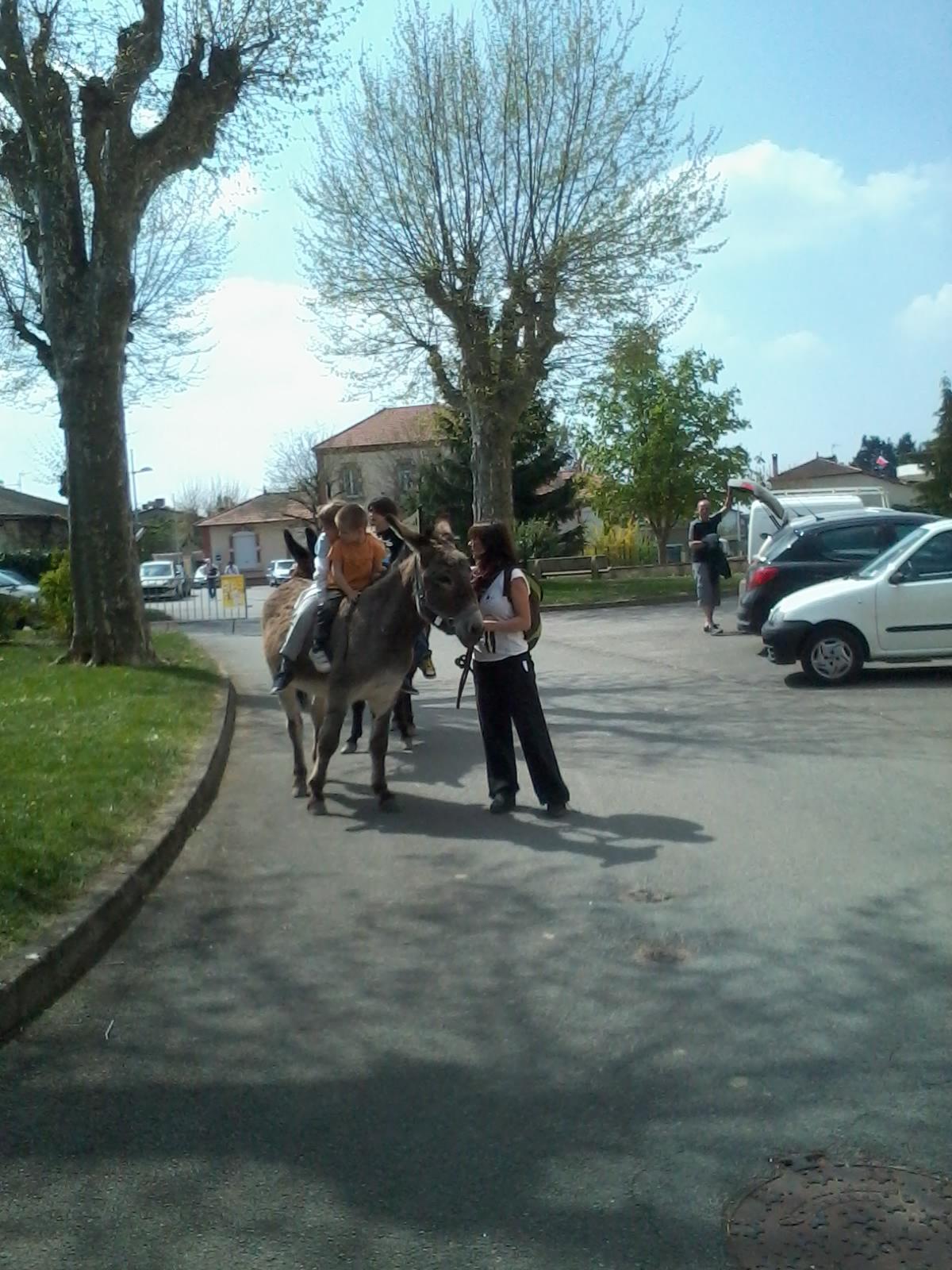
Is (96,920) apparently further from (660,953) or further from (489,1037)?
(660,953)

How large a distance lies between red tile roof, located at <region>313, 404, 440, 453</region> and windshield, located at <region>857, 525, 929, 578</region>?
160 ft

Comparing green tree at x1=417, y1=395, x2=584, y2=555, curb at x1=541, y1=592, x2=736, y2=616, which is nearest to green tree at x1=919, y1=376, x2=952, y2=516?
green tree at x1=417, y1=395, x2=584, y2=555

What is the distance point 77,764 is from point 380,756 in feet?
7.28

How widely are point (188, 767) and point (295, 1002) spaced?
4.94 m

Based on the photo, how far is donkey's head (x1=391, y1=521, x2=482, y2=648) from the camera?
8242 mm

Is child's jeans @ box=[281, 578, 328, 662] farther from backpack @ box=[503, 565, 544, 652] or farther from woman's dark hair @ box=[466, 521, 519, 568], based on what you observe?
backpack @ box=[503, 565, 544, 652]

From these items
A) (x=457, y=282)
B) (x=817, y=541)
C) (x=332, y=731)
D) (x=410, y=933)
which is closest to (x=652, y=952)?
(x=410, y=933)

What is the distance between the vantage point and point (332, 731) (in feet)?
30.1

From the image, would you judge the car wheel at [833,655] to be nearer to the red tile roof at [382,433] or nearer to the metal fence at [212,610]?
the metal fence at [212,610]

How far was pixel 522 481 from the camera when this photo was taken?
154 feet

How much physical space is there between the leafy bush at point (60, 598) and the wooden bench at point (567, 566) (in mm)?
22308

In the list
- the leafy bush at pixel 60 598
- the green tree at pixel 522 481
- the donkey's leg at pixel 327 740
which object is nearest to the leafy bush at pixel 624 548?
the green tree at pixel 522 481

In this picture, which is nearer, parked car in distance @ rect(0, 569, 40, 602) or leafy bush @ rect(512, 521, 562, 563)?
parked car in distance @ rect(0, 569, 40, 602)

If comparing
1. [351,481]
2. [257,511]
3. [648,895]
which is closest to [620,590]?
[648,895]
